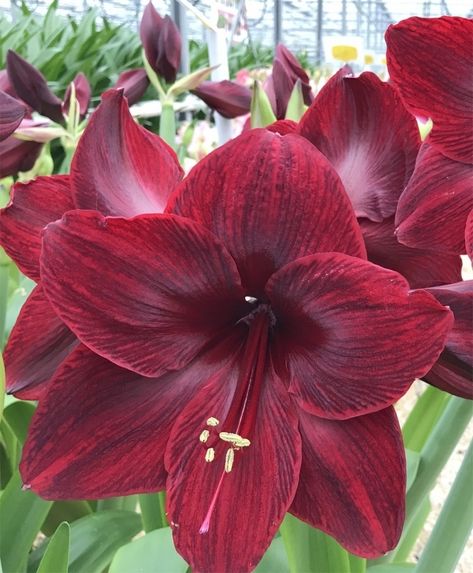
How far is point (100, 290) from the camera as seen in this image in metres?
0.32

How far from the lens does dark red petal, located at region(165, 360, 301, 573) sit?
0.33 m

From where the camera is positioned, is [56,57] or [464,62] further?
[56,57]

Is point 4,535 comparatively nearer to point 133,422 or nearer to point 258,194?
point 133,422

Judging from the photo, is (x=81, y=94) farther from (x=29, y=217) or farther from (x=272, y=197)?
(x=272, y=197)

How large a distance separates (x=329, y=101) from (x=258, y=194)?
0.32 ft

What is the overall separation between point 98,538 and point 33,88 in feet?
1.77

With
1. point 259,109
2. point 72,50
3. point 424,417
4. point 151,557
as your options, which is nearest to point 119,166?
point 259,109

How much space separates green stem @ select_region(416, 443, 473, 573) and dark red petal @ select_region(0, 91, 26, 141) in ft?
1.10

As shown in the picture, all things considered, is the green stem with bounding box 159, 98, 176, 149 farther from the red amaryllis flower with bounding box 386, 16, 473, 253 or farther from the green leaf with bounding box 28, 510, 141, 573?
the red amaryllis flower with bounding box 386, 16, 473, 253

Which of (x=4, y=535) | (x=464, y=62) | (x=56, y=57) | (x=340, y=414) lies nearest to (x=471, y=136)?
(x=464, y=62)

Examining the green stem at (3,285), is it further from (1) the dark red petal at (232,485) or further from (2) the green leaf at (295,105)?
(1) the dark red petal at (232,485)

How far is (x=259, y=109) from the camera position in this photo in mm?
611

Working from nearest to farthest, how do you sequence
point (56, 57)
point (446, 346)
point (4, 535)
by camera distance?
1. point (446, 346)
2. point (4, 535)
3. point (56, 57)

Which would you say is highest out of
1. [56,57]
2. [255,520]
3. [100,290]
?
[100,290]
